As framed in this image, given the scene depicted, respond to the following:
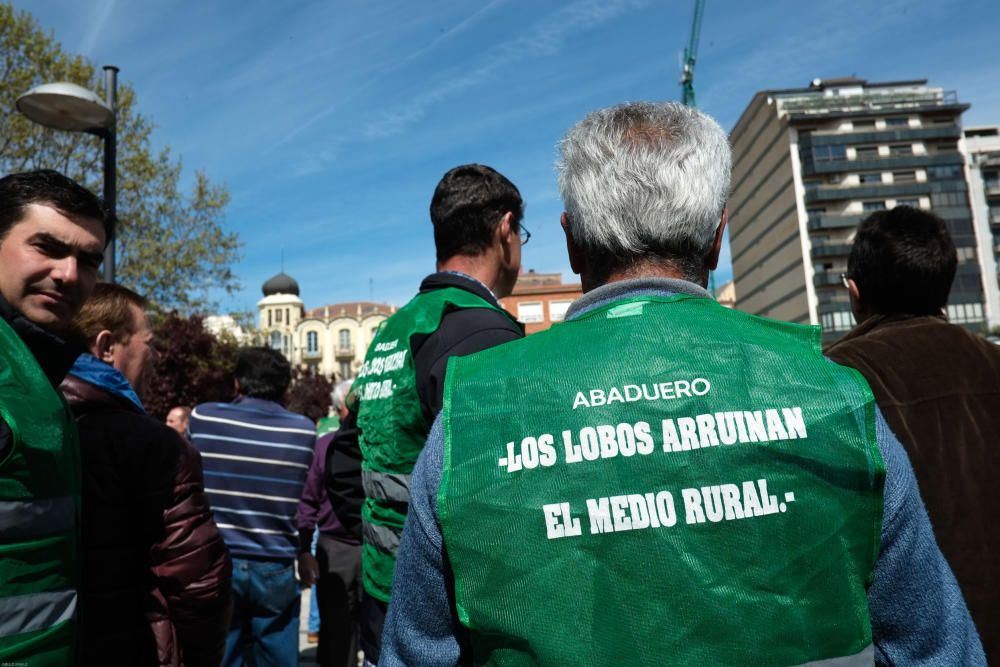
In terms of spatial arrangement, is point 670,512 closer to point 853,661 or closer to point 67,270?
point 853,661

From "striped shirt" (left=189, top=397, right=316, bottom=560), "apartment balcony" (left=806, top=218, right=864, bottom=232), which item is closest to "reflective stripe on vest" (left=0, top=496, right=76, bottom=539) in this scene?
"striped shirt" (left=189, top=397, right=316, bottom=560)

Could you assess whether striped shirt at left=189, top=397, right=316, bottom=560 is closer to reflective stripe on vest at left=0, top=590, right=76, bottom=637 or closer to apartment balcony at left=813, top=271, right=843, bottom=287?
reflective stripe on vest at left=0, top=590, right=76, bottom=637

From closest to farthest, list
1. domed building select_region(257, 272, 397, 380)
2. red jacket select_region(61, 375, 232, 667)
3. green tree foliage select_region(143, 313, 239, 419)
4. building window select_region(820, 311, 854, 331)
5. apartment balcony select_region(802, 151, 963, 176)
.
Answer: red jacket select_region(61, 375, 232, 667), green tree foliage select_region(143, 313, 239, 419), building window select_region(820, 311, 854, 331), apartment balcony select_region(802, 151, 963, 176), domed building select_region(257, 272, 397, 380)

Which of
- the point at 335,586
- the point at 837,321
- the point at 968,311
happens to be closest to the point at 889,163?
the point at 968,311

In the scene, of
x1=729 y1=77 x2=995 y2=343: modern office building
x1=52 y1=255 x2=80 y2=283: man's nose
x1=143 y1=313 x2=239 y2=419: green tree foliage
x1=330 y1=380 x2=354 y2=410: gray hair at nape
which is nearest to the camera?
x1=52 y1=255 x2=80 y2=283: man's nose

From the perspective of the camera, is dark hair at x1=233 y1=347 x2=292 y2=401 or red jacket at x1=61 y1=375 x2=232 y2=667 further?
dark hair at x1=233 y1=347 x2=292 y2=401

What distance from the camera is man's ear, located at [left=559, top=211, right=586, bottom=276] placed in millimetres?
1536

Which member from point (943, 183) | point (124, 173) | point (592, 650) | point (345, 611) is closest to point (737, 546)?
point (592, 650)

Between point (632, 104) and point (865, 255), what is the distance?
4.92 ft

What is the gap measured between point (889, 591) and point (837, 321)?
74.0 meters

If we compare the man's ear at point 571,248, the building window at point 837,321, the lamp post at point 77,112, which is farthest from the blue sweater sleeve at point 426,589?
the building window at point 837,321

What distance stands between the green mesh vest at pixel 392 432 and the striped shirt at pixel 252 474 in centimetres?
180

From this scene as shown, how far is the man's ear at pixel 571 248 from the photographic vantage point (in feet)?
5.04

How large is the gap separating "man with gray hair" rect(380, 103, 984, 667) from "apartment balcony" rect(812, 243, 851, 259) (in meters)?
76.4
